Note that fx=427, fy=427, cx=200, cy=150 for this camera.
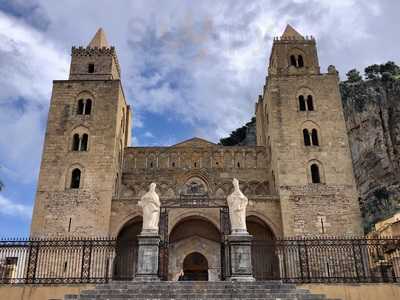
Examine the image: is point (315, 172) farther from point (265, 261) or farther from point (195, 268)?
point (195, 268)

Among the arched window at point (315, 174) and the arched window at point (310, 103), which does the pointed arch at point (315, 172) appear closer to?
the arched window at point (315, 174)

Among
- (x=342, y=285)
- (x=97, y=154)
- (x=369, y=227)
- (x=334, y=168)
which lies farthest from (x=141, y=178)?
(x=369, y=227)

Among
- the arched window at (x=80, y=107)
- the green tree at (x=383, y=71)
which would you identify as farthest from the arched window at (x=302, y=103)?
the green tree at (x=383, y=71)

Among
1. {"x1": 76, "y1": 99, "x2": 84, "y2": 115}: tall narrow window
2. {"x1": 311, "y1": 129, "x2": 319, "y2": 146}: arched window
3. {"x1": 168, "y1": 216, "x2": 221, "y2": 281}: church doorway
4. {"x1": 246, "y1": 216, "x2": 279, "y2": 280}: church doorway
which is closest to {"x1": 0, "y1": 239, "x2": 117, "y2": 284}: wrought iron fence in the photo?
{"x1": 168, "y1": 216, "x2": 221, "y2": 281}: church doorway

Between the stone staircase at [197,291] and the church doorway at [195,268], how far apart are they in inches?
439

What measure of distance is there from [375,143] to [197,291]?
3179 cm

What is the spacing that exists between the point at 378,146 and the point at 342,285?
28.1 m

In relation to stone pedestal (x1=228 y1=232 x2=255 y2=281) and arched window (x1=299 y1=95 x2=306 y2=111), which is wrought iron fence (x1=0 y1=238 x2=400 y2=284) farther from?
arched window (x1=299 y1=95 x2=306 y2=111)

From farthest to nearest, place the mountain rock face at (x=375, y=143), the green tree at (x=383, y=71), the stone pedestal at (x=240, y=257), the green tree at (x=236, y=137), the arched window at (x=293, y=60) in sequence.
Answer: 1. the green tree at (x=236, y=137)
2. the green tree at (x=383, y=71)
3. the mountain rock face at (x=375, y=143)
4. the arched window at (x=293, y=60)
5. the stone pedestal at (x=240, y=257)

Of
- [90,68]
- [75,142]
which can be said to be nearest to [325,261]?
[75,142]

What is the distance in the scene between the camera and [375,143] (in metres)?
39.2

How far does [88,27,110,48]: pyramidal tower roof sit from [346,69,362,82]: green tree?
98.1 feet

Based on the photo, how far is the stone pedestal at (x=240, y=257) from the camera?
1345 centimetres

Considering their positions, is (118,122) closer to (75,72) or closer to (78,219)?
(75,72)
